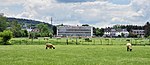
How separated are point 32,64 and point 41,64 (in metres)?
0.65

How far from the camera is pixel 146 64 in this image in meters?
24.9

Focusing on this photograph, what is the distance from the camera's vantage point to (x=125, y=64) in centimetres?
2477

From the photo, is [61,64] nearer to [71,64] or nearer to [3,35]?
[71,64]

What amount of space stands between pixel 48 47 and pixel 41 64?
34446 mm

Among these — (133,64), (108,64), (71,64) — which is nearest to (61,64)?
(71,64)

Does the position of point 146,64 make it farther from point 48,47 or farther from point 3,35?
point 3,35

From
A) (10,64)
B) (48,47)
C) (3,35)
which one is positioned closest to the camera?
(10,64)

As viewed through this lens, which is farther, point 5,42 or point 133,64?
point 5,42

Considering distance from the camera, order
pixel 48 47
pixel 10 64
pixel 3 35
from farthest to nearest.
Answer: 1. pixel 3 35
2. pixel 48 47
3. pixel 10 64

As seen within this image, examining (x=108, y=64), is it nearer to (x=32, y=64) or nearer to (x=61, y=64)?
(x=61, y=64)

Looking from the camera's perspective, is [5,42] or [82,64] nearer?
[82,64]

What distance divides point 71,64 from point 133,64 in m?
4.55

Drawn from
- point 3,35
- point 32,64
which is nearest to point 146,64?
point 32,64

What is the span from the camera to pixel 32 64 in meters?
24.4
